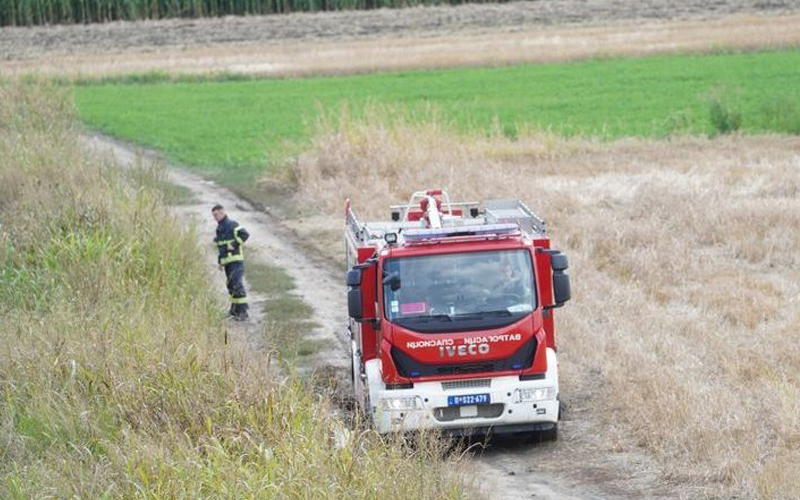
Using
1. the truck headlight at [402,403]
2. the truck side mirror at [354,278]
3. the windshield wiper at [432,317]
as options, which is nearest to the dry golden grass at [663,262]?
the truck headlight at [402,403]

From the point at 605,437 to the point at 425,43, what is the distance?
62.8 metres

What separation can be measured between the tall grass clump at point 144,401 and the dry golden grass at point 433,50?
45.3 meters

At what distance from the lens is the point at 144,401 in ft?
40.4

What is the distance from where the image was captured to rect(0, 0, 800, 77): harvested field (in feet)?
220

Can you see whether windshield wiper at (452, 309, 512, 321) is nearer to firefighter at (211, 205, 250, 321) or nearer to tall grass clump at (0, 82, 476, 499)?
tall grass clump at (0, 82, 476, 499)

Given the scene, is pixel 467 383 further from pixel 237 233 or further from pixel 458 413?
pixel 237 233

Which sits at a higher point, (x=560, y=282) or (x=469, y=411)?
(x=560, y=282)

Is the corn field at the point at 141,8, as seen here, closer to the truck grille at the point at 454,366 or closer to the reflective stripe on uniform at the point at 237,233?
the reflective stripe on uniform at the point at 237,233

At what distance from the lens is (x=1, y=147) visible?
2755cm

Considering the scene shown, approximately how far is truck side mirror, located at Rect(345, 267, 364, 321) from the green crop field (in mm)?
21758

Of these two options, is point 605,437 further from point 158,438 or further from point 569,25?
point 569,25

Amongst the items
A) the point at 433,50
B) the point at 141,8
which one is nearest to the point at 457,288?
the point at 433,50

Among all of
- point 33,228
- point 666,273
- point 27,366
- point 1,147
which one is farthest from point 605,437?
point 1,147

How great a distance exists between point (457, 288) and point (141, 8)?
84590 millimetres
